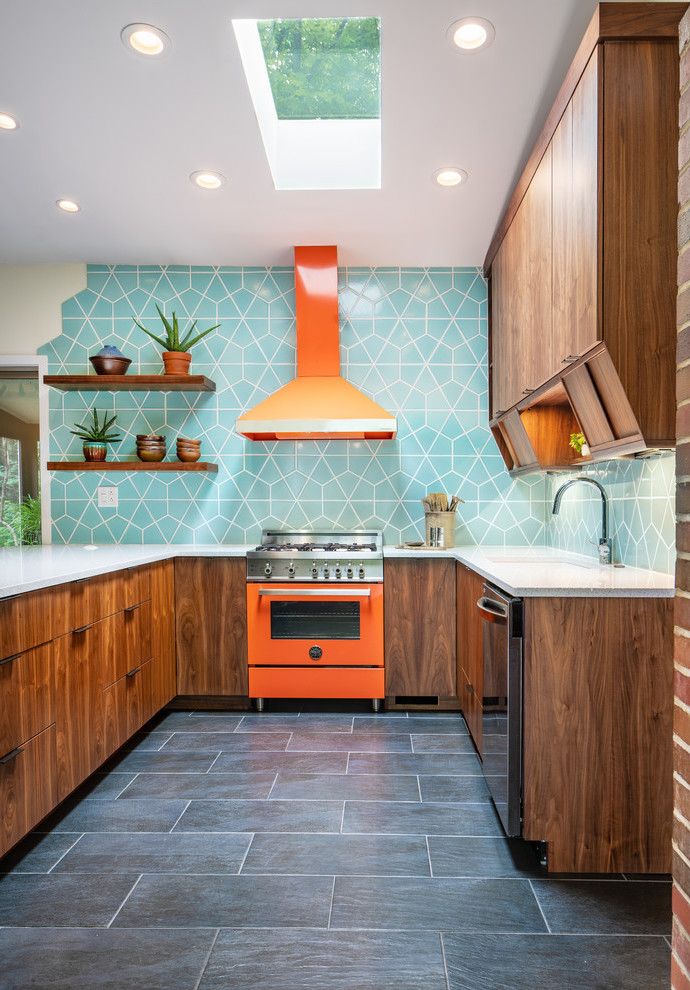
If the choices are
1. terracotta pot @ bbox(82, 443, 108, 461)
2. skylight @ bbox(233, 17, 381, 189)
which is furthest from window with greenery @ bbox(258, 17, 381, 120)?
terracotta pot @ bbox(82, 443, 108, 461)

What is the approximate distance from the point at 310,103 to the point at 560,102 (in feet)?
3.96

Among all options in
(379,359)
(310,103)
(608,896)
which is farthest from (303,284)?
(608,896)

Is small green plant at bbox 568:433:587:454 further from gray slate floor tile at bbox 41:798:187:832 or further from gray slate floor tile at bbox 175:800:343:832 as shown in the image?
gray slate floor tile at bbox 41:798:187:832

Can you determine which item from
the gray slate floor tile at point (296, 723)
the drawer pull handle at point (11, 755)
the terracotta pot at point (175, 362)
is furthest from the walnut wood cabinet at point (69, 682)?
the terracotta pot at point (175, 362)

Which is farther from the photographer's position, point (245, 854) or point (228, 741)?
point (228, 741)

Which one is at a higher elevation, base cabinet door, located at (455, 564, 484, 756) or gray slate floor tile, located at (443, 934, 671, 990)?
base cabinet door, located at (455, 564, 484, 756)

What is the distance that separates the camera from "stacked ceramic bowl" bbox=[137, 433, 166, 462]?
3.88 metres

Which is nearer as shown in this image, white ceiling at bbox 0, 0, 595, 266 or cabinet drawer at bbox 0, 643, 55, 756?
cabinet drawer at bbox 0, 643, 55, 756

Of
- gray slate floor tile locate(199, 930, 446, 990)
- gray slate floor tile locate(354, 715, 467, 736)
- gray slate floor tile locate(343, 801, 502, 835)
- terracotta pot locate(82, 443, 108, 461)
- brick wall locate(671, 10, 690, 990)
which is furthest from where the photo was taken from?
terracotta pot locate(82, 443, 108, 461)

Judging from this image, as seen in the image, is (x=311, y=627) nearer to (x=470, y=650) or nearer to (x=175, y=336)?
(x=470, y=650)

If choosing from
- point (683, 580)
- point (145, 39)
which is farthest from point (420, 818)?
point (145, 39)

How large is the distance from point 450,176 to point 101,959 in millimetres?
3100

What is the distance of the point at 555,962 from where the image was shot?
5.21 ft

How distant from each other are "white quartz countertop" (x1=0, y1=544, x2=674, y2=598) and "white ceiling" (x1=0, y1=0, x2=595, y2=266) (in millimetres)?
1729
